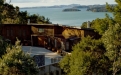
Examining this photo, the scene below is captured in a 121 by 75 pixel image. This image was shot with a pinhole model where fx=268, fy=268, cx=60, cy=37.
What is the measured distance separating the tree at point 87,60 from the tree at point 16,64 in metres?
4.53

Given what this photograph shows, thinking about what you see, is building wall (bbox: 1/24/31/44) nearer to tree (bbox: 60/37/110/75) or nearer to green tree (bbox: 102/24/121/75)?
tree (bbox: 60/37/110/75)

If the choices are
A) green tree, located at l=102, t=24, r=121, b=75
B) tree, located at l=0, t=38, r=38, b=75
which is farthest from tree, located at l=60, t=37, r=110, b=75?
tree, located at l=0, t=38, r=38, b=75

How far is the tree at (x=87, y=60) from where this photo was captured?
1343 cm

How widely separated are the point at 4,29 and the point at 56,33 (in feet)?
15.4

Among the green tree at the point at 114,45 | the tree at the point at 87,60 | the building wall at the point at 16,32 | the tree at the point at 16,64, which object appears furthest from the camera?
the building wall at the point at 16,32

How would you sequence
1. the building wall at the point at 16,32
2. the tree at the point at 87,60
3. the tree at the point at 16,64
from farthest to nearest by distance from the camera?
1. the building wall at the point at 16,32
2. the tree at the point at 87,60
3. the tree at the point at 16,64

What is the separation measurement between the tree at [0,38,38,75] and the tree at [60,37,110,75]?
4.53 m

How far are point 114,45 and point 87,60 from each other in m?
1.53

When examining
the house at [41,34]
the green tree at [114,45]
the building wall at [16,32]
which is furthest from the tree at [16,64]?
the building wall at [16,32]

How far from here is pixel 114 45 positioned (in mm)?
13141

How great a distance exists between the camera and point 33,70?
373 inches

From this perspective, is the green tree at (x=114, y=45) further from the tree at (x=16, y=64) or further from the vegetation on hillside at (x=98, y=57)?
the tree at (x=16, y=64)

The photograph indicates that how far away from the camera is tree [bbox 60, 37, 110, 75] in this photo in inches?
529

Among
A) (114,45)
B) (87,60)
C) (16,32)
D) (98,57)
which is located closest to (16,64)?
(87,60)
